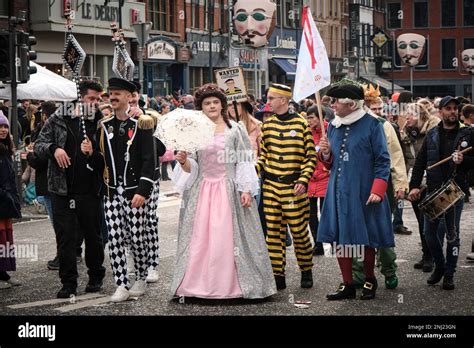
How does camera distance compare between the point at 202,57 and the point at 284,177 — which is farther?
the point at 202,57

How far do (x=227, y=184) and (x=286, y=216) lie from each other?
3.00 ft

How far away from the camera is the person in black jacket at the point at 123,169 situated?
942cm

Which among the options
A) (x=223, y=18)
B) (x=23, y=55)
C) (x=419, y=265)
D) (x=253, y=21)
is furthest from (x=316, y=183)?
(x=223, y=18)

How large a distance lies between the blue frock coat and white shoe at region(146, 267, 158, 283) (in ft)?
6.26

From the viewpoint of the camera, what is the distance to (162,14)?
42188mm

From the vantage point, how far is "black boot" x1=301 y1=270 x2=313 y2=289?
396 inches

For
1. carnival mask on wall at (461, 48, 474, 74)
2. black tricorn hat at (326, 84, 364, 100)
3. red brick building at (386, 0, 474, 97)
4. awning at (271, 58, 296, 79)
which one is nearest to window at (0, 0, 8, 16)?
carnival mask on wall at (461, 48, 474, 74)

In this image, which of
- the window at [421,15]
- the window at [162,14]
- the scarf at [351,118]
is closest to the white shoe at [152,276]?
the scarf at [351,118]

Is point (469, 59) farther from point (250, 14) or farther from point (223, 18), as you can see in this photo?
point (223, 18)

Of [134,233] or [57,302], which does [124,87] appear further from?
[57,302]

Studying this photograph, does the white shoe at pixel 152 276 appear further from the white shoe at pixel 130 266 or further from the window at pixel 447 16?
the window at pixel 447 16

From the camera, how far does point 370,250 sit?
945cm

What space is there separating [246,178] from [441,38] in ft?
244
